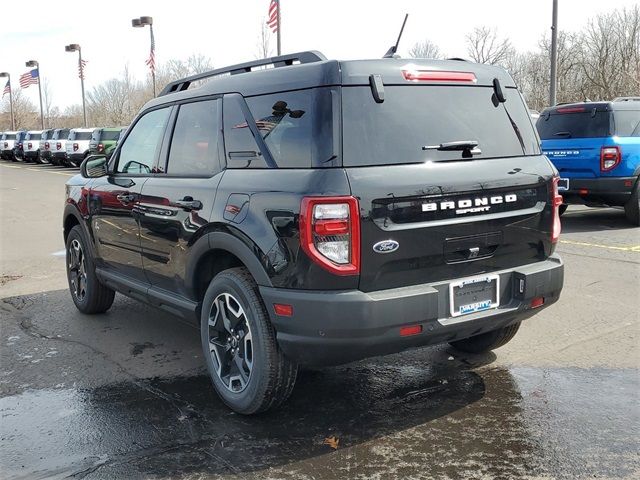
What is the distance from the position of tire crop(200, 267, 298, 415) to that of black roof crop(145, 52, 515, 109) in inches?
42.7

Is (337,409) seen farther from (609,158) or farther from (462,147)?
(609,158)

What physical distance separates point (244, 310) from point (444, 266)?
112 cm

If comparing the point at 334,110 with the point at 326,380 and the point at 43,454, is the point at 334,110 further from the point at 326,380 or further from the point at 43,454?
the point at 43,454

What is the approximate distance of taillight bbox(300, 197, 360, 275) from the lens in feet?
10.1

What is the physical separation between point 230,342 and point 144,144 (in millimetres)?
1883

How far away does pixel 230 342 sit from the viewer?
379 centimetres

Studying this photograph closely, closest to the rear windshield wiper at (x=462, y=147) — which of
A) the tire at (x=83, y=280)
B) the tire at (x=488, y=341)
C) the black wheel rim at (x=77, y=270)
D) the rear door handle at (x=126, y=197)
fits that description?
the tire at (x=488, y=341)

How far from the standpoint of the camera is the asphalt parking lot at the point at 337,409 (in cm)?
313

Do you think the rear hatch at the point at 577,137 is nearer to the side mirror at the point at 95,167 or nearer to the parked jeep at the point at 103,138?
the side mirror at the point at 95,167

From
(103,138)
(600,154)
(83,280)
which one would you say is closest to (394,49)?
(83,280)

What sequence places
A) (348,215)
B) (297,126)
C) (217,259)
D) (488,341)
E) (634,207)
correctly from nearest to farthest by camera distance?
(348,215) → (297,126) → (217,259) → (488,341) → (634,207)

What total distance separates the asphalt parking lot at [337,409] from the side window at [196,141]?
1.42m

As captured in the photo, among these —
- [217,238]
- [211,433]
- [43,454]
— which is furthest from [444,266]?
[43,454]

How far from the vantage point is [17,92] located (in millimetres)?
90188
